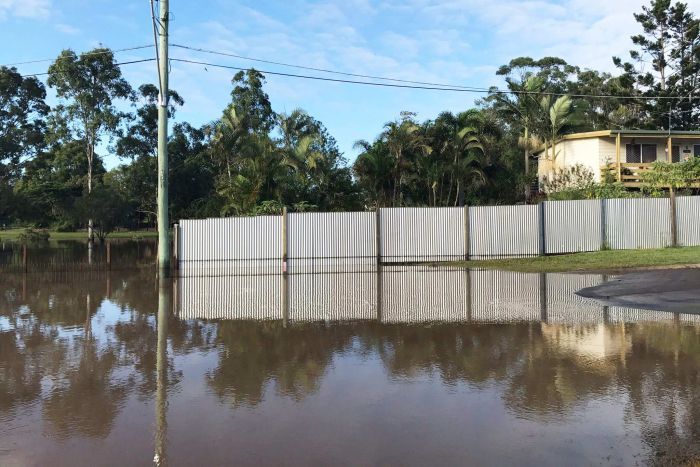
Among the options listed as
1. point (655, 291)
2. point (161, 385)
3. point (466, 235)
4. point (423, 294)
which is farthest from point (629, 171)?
point (161, 385)

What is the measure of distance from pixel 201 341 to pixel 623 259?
44.7ft

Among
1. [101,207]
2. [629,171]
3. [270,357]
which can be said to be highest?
[629,171]

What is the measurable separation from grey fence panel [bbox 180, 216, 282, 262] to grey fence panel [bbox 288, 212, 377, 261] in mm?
559

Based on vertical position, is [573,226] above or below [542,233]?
above

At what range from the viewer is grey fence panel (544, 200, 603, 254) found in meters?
19.1

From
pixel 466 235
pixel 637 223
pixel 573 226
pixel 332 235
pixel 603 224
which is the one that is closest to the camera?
pixel 332 235

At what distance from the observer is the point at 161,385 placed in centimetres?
594

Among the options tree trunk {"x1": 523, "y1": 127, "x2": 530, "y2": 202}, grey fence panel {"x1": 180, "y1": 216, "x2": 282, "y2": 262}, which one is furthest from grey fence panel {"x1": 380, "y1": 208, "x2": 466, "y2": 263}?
tree trunk {"x1": 523, "y1": 127, "x2": 530, "y2": 202}

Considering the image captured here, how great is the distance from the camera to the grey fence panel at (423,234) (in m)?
18.9

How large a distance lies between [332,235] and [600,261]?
8343 millimetres

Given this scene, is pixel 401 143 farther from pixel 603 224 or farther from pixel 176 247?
pixel 176 247

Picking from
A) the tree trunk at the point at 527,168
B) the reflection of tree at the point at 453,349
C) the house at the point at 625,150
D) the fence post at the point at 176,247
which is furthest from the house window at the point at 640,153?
the reflection of tree at the point at 453,349

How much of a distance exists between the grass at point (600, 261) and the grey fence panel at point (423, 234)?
0.91 m

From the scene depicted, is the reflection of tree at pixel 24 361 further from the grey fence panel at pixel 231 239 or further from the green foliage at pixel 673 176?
the green foliage at pixel 673 176
